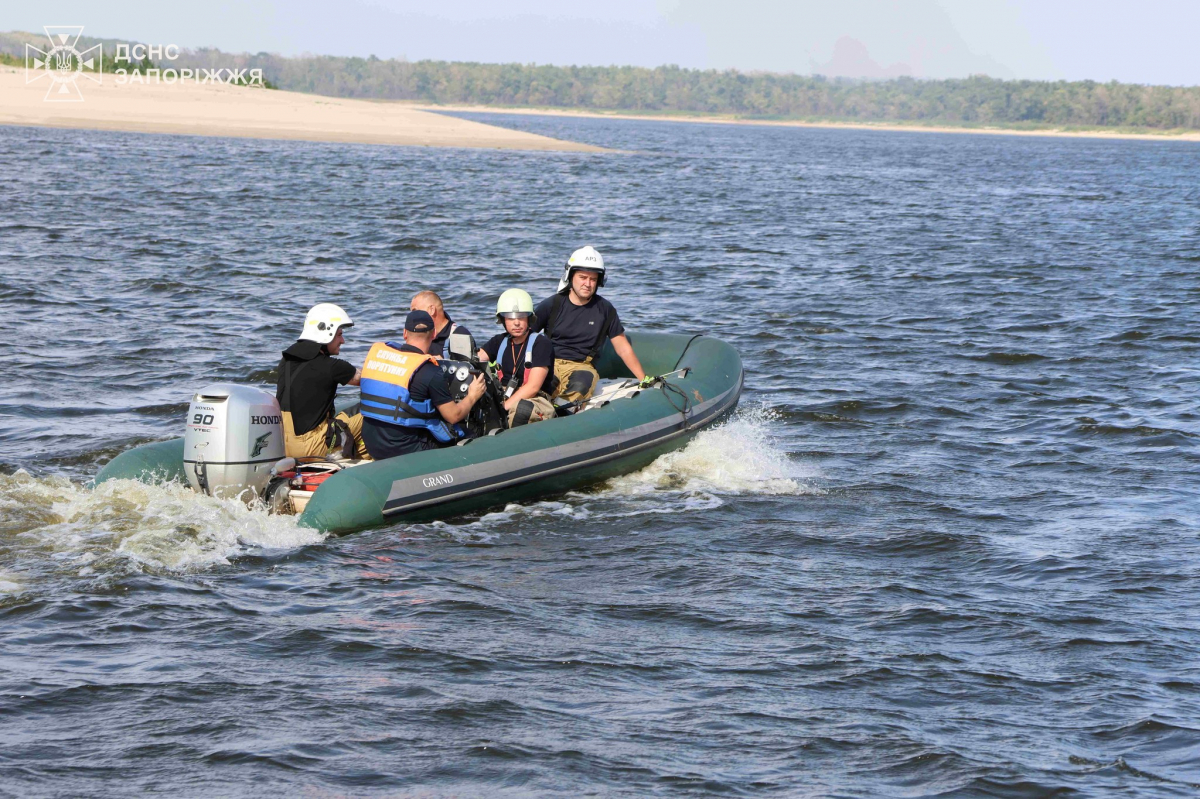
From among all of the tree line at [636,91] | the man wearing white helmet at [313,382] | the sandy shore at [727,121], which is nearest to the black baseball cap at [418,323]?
the man wearing white helmet at [313,382]

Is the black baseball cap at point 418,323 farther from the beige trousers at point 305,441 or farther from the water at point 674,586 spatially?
the water at point 674,586

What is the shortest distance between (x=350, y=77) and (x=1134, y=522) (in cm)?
19095

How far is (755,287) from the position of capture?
1877cm

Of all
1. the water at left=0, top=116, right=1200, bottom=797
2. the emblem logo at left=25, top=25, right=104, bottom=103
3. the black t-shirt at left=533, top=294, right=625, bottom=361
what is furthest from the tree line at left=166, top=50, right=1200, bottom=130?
the black t-shirt at left=533, top=294, right=625, bottom=361

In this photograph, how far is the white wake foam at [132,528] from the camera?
21.4 ft

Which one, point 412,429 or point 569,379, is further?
point 569,379

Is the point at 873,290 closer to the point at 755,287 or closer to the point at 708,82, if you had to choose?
the point at 755,287

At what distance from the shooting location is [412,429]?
7.55 meters

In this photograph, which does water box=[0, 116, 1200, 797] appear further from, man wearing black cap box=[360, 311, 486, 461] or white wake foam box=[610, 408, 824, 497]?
man wearing black cap box=[360, 311, 486, 461]

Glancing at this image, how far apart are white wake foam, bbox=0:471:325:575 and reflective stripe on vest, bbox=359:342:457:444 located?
32.7 inches

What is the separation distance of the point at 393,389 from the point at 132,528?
Result: 1.63 m

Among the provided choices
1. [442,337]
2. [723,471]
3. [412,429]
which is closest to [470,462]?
[412,429]

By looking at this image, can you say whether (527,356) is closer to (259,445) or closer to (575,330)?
(575,330)

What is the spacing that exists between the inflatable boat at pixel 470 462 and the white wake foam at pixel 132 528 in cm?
15
